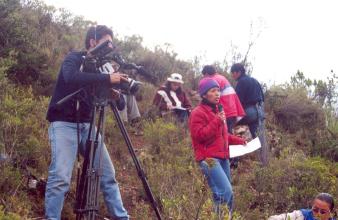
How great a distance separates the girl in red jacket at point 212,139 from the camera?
16.3ft

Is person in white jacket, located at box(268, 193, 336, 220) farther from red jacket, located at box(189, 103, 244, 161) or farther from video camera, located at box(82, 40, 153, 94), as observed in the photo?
video camera, located at box(82, 40, 153, 94)

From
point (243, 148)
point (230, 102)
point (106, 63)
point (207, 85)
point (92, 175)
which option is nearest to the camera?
point (92, 175)

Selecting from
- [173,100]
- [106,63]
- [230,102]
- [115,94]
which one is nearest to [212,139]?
[115,94]

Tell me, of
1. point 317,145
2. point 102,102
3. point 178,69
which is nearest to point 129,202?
point 102,102

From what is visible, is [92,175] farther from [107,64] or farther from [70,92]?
[107,64]

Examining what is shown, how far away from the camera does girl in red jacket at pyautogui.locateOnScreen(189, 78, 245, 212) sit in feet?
16.3

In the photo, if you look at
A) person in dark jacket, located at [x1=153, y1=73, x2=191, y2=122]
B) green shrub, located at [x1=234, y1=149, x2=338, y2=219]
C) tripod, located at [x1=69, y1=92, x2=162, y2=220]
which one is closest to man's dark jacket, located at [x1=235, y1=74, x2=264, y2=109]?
green shrub, located at [x1=234, y1=149, x2=338, y2=219]

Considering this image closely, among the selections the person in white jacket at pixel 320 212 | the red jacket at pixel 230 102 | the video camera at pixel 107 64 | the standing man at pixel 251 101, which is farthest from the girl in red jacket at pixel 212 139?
the standing man at pixel 251 101

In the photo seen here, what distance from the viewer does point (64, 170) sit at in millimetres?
4359

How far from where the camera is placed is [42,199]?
567cm

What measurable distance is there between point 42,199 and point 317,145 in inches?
236

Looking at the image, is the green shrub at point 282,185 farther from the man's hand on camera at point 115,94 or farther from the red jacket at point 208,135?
the man's hand on camera at point 115,94

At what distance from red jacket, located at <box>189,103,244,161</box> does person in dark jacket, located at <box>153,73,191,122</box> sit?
4199 mm

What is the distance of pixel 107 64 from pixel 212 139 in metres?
1.36
